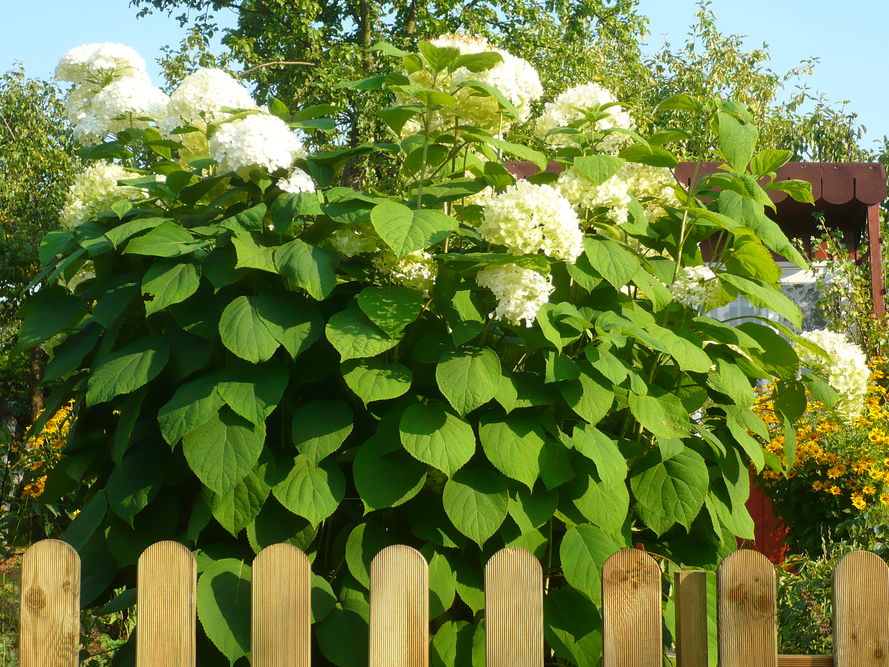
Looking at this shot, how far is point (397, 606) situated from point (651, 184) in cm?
136

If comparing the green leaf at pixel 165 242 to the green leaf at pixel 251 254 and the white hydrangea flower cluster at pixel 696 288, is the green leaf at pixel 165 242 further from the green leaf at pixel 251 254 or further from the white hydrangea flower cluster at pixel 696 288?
the white hydrangea flower cluster at pixel 696 288

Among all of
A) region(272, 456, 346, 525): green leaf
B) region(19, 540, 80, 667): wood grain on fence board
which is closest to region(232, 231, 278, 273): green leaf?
region(272, 456, 346, 525): green leaf

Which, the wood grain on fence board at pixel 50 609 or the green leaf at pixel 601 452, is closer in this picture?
the wood grain on fence board at pixel 50 609

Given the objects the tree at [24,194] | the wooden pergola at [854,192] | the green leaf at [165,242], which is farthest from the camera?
the tree at [24,194]

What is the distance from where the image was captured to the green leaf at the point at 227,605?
173 cm

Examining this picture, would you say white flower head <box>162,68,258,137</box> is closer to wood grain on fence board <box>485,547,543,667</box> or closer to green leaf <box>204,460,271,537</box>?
green leaf <box>204,460,271,537</box>

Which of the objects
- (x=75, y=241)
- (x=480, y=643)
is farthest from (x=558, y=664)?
(x=75, y=241)

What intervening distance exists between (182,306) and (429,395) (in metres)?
0.58

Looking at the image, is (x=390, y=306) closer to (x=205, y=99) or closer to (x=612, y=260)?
(x=612, y=260)

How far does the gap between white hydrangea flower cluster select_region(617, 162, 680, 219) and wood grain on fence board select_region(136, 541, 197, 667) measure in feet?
4.81

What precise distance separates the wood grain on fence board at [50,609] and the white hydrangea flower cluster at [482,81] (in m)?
1.31

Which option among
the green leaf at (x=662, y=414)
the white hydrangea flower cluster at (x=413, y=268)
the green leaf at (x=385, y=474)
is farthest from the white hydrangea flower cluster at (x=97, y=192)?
the green leaf at (x=662, y=414)

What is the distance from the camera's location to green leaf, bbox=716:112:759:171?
226 centimetres

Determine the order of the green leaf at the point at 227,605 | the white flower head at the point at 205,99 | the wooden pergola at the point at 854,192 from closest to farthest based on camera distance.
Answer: the green leaf at the point at 227,605, the white flower head at the point at 205,99, the wooden pergola at the point at 854,192
